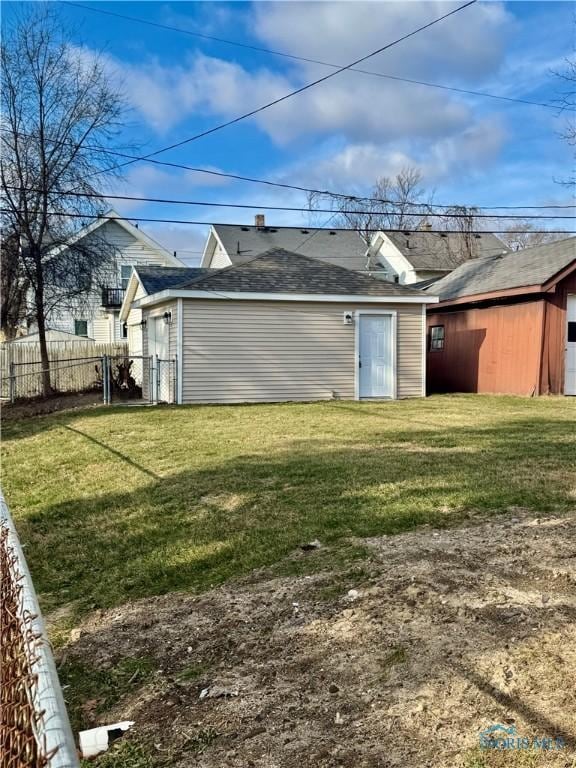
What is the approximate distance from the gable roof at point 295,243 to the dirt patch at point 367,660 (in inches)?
901

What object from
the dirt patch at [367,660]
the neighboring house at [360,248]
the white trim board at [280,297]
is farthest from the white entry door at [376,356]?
the neighboring house at [360,248]

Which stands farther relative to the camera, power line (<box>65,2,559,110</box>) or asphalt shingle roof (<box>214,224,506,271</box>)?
asphalt shingle roof (<box>214,224,506,271</box>)

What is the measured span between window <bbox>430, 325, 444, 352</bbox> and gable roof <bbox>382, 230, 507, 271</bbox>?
10570 mm

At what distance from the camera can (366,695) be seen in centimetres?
233

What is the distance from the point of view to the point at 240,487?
5.73m

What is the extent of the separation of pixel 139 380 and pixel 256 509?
13.4 metres

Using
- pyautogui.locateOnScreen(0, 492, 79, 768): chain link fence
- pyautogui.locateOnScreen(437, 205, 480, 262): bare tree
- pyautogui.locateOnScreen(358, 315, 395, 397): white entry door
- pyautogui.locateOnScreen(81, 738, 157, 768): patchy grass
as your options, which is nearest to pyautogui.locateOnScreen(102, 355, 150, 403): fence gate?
pyautogui.locateOnScreen(358, 315, 395, 397): white entry door

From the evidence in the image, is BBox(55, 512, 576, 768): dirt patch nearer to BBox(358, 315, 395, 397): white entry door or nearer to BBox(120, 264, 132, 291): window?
BBox(358, 315, 395, 397): white entry door

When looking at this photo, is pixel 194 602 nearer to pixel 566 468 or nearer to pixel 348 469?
pixel 348 469

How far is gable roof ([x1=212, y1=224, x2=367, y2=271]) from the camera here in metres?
26.5

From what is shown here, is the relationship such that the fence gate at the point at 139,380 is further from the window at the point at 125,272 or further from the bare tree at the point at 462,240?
the bare tree at the point at 462,240

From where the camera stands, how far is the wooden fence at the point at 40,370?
1728cm

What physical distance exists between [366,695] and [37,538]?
3.61 meters

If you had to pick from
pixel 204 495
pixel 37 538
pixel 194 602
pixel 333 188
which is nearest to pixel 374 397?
pixel 204 495
